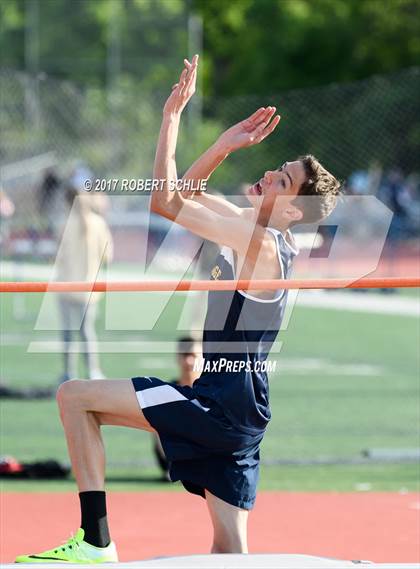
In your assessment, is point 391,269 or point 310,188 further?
point 391,269

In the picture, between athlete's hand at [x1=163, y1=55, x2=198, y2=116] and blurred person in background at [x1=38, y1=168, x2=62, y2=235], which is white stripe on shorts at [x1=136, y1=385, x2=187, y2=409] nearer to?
athlete's hand at [x1=163, y1=55, x2=198, y2=116]

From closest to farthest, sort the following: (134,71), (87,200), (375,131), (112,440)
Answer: (112,440) → (87,200) → (375,131) → (134,71)

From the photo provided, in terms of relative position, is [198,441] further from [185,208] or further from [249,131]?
[249,131]

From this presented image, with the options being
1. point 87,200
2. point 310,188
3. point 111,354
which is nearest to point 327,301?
point 111,354

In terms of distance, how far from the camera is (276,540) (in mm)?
7070

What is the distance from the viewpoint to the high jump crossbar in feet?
17.3

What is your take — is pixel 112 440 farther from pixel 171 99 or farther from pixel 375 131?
pixel 375 131

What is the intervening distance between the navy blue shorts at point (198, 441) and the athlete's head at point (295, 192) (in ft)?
2.83

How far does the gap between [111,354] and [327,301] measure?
7.02m

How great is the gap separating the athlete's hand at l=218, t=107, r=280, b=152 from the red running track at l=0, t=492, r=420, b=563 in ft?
7.87

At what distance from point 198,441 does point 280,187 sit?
1145mm

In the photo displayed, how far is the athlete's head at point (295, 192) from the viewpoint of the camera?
5344 mm

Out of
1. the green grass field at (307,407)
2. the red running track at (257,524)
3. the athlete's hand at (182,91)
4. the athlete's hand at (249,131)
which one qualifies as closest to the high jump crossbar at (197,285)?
the athlete's hand at (249,131)

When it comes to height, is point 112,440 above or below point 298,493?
above
